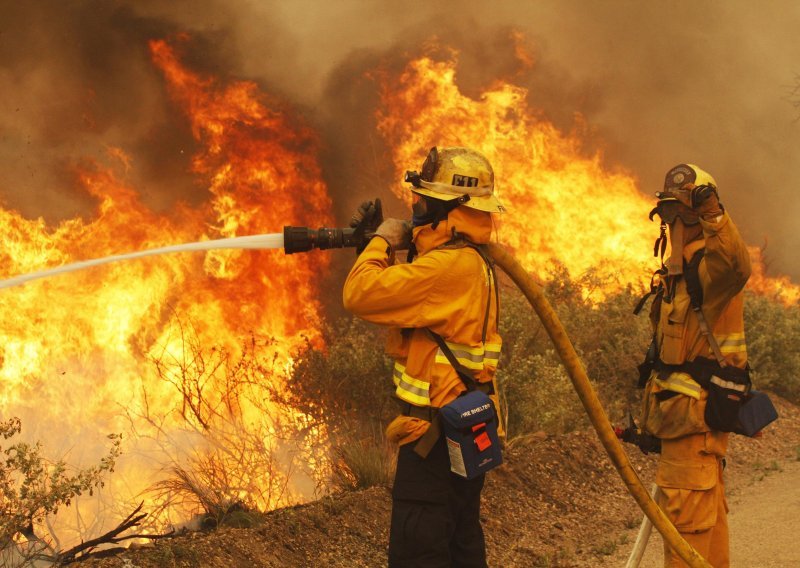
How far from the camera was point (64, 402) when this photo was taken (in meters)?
7.21

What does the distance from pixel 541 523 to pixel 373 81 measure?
7.78 m

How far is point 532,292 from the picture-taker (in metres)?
3.71

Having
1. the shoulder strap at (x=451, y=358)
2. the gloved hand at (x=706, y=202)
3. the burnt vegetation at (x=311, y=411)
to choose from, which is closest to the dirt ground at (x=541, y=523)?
the burnt vegetation at (x=311, y=411)

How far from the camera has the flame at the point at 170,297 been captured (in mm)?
7051

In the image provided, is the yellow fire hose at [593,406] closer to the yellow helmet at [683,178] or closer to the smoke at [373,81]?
the yellow helmet at [683,178]

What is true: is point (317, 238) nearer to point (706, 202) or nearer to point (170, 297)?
point (706, 202)

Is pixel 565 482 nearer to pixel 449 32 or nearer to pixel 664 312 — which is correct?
pixel 664 312

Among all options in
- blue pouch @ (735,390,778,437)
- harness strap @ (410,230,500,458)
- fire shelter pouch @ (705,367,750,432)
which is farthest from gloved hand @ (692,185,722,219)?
harness strap @ (410,230,500,458)

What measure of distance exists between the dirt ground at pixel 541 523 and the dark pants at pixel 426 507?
143cm

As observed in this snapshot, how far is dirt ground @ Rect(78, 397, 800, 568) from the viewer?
14.6 feet

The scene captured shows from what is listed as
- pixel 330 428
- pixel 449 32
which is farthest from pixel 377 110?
pixel 330 428

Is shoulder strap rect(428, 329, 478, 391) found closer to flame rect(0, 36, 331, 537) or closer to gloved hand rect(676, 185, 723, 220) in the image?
gloved hand rect(676, 185, 723, 220)

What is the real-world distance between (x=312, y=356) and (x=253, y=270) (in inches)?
98.4

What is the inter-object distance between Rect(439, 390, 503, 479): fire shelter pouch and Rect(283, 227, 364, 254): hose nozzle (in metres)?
0.82
